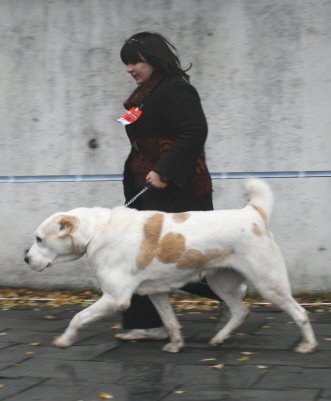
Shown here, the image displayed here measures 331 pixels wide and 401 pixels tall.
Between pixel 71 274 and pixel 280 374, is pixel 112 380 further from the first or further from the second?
pixel 71 274

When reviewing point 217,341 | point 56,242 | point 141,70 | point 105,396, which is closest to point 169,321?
point 217,341

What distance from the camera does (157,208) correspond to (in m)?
7.25

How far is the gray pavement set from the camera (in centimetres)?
578

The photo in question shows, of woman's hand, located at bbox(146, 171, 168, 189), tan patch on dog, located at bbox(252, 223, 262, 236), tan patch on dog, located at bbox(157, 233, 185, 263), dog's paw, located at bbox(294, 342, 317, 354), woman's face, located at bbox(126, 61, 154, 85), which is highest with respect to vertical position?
woman's face, located at bbox(126, 61, 154, 85)

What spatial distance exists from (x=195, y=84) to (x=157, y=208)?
2.41m

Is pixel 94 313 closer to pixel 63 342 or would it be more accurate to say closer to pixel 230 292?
pixel 63 342

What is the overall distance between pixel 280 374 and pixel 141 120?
1.98 m

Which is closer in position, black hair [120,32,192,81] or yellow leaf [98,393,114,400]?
yellow leaf [98,393,114,400]

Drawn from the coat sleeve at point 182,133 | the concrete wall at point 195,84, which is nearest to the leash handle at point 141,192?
the coat sleeve at point 182,133

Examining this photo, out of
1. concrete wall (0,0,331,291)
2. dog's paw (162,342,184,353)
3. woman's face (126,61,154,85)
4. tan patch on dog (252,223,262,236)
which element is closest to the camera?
tan patch on dog (252,223,262,236)

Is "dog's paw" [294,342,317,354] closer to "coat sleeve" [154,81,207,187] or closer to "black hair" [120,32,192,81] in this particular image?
"coat sleeve" [154,81,207,187]

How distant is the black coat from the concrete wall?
2.06m

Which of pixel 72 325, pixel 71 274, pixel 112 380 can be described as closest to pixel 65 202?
pixel 71 274

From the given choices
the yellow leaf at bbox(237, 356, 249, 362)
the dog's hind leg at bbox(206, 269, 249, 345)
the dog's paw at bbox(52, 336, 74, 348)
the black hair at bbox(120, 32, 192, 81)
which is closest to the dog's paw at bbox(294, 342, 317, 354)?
the yellow leaf at bbox(237, 356, 249, 362)
